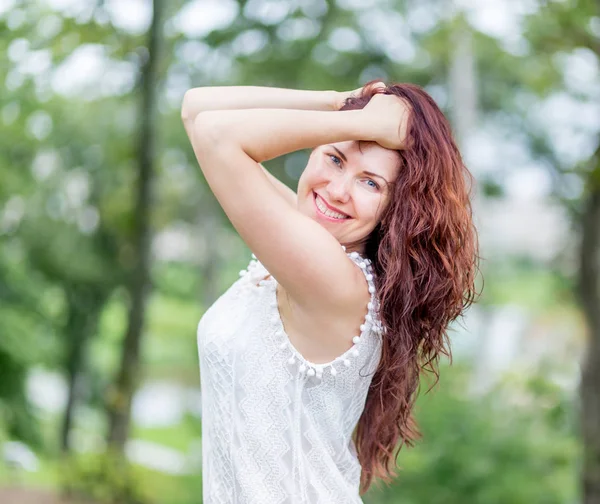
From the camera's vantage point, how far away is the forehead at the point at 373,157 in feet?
5.51

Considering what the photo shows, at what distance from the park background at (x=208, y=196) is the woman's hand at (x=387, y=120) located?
0.70m

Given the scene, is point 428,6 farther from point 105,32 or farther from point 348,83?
point 105,32

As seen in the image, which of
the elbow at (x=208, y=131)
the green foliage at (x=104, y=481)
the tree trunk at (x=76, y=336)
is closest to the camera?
the elbow at (x=208, y=131)

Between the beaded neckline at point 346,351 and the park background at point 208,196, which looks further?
the park background at point 208,196

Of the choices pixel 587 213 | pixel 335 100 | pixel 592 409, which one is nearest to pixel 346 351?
pixel 335 100

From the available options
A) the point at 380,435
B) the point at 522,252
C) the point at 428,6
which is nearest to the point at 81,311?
the point at 428,6

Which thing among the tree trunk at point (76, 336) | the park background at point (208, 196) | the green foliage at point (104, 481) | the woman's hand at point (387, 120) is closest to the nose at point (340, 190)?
the woman's hand at point (387, 120)

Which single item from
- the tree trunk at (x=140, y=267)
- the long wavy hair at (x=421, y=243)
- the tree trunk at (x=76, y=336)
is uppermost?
the tree trunk at (x=76, y=336)

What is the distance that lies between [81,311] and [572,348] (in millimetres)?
8798

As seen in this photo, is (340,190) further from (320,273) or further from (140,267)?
(140,267)

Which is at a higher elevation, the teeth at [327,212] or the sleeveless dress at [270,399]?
the teeth at [327,212]

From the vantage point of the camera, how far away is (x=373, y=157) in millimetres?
1681

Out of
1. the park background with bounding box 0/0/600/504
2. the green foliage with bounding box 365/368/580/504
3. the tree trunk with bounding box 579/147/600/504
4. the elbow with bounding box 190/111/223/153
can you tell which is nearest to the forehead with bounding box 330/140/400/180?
the elbow with bounding box 190/111/223/153

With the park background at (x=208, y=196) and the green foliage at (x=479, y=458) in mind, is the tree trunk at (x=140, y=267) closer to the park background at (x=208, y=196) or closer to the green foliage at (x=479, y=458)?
the park background at (x=208, y=196)
